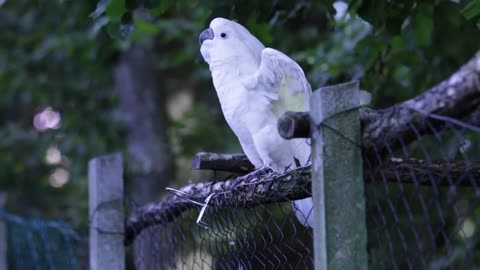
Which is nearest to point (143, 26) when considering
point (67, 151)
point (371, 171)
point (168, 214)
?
point (67, 151)

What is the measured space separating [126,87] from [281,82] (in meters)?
4.33

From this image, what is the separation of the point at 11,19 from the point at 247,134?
219 inches

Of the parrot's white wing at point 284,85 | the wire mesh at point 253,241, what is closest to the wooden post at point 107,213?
the wire mesh at point 253,241

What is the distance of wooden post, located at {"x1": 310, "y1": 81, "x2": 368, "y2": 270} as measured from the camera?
1453 millimetres

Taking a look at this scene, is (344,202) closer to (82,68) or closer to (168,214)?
(168,214)

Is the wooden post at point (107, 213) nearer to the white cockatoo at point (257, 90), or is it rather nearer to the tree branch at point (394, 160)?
the tree branch at point (394, 160)

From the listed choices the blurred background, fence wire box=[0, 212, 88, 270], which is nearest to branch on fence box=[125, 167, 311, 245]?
fence wire box=[0, 212, 88, 270]

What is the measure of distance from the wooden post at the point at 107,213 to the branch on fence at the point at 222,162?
2.32ft

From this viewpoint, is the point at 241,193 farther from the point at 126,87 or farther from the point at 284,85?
the point at 126,87

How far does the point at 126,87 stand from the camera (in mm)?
6301

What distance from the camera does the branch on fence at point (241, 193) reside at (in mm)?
1750

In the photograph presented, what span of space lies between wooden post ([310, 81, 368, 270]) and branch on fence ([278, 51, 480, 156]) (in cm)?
3

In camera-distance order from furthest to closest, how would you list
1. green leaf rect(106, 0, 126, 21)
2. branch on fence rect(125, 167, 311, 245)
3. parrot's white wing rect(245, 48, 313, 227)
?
green leaf rect(106, 0, 126, 21) → parrot's white wing rect(245, 48, 313, 227) → branch on fence rect(125, 167, 311, 245)

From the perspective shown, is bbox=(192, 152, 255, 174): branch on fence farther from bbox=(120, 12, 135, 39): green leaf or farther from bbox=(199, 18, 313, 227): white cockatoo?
bbox=(120, 12, 135, 39): green leaf
